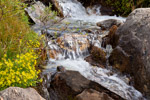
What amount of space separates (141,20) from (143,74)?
203 cm

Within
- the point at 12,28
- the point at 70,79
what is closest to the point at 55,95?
the point at 70,79

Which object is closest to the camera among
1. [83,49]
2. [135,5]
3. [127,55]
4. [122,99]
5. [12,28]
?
[122,99]

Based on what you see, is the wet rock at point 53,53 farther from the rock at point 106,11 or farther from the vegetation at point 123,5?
the vegetation at point 123,5

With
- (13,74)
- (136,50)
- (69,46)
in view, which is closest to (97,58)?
(69,46)

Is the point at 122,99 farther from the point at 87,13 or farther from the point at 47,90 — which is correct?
the point at 87,13

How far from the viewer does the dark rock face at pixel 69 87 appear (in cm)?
410

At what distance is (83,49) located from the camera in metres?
6.64

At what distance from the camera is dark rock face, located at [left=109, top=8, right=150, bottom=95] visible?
4574 mm

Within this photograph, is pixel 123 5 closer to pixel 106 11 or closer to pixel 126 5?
pixel 126 5

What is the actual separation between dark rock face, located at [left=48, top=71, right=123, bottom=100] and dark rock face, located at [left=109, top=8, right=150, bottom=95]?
3.51ft

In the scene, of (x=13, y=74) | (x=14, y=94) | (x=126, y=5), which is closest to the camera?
(x=14, y=94)

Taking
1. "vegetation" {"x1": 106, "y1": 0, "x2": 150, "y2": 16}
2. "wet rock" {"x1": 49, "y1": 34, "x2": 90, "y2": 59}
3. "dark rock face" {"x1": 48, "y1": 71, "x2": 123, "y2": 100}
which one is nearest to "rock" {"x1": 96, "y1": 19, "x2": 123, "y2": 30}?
"wet rock" {"x1": 49, "y1": 34, "x2": 90, "y2": 59}

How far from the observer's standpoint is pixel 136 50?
4973 millimetres

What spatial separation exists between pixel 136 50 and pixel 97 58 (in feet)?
5.27
